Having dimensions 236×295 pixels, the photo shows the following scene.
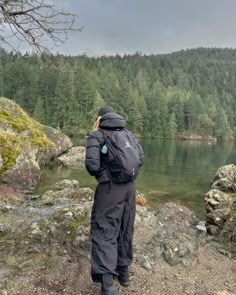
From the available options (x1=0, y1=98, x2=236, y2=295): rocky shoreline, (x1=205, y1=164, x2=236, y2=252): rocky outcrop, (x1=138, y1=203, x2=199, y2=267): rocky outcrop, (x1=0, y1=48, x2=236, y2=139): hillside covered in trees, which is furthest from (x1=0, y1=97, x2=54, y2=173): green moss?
(x1=0, y1=48, x2=236, y2=139): hillside covered in trees

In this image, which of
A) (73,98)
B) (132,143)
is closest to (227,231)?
(132,143)

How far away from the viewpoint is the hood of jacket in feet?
19.1

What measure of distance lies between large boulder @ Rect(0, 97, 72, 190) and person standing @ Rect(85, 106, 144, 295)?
11721 mm

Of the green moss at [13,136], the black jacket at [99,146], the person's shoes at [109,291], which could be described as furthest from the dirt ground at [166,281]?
the green moss at [13,136]

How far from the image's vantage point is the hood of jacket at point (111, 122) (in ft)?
19.1

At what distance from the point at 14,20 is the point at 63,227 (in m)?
4.24

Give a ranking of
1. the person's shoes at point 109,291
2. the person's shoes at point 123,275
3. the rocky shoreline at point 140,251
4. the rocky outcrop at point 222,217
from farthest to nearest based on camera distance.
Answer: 1. the rocky outcrop at point 222,217
2. the rocky shoreline at point 140,251
3. the person's shoes at point 123,275
4. the person's shoes at point 109,291

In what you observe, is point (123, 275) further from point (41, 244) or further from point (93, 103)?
point (93, 103)

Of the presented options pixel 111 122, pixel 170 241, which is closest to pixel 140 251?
pixel 170 241

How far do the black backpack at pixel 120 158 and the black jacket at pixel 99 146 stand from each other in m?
0.08

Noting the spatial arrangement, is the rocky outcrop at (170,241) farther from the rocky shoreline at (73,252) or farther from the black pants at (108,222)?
the black pants at (108,222)

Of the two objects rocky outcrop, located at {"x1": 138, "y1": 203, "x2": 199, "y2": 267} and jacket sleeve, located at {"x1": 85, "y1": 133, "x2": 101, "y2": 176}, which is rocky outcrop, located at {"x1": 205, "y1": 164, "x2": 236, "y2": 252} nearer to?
rocky outcrop, located at {"x1": 138, "y1": 203, "x2": 199, "y2": 267}

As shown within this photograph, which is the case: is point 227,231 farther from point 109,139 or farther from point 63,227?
point 109,139

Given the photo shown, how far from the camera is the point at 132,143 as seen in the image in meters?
5.97
